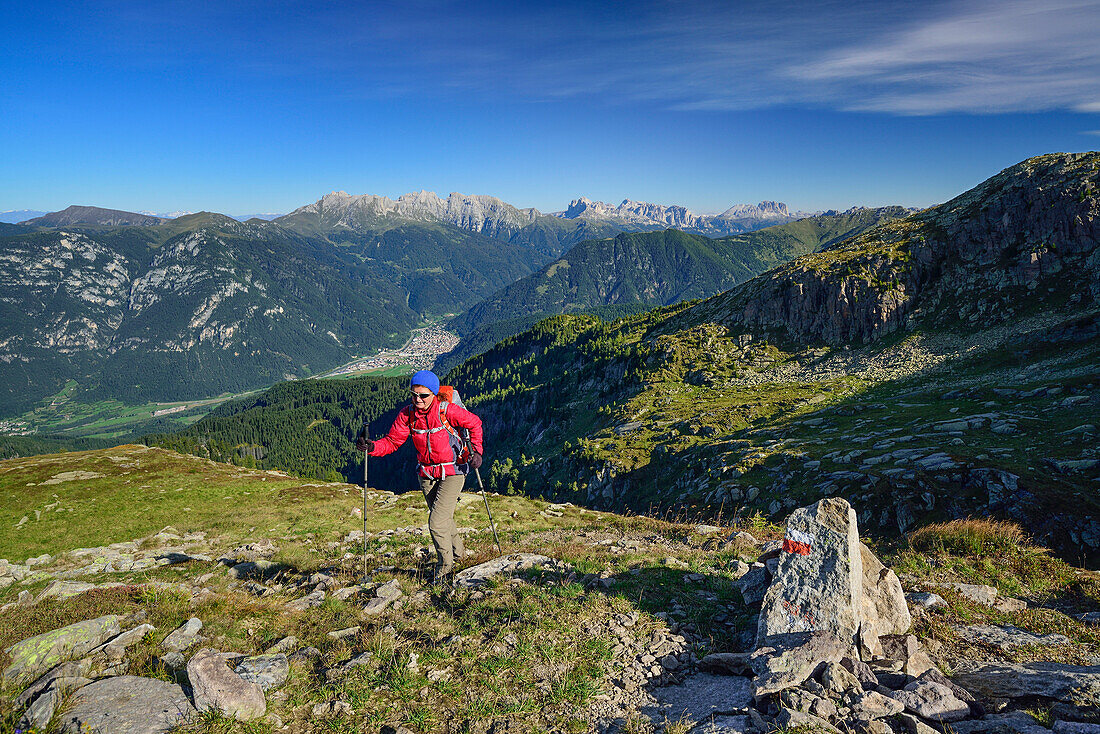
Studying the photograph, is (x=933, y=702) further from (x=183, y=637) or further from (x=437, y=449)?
(x=183, y=637)

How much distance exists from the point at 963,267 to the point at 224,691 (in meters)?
99.6

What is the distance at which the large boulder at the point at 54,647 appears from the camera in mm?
7305

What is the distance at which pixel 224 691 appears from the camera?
689 cm

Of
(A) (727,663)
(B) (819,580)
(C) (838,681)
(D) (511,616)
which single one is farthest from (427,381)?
(C) (838,681)

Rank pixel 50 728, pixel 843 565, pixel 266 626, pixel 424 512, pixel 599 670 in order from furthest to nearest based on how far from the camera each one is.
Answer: pixel 424 512, pixel 266 626, pixel 843 565, pixel 599 670, pixel 50 728

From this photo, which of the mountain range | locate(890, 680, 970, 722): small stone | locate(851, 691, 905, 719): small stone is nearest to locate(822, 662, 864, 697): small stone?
locate(851, 691, 905, 719): small stone

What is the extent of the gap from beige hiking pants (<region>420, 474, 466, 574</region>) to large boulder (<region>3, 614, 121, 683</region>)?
6419 millimetres

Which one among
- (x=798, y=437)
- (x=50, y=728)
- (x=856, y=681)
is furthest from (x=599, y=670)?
(x=798, y=437)

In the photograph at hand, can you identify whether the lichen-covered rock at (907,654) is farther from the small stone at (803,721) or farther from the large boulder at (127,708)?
the large boulder at (127,708)

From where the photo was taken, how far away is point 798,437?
4700 cm

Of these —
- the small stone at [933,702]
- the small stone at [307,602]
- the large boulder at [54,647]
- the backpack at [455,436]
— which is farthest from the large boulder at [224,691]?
the small stone at [933,702]

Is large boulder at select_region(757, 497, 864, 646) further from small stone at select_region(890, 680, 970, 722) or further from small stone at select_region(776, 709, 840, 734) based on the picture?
small stone at select_region(776, 709, 840, 734)

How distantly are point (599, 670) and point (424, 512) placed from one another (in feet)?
76.3

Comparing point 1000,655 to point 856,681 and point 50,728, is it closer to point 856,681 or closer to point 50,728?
point 856,681
